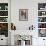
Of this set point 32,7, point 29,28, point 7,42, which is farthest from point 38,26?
point 7,42

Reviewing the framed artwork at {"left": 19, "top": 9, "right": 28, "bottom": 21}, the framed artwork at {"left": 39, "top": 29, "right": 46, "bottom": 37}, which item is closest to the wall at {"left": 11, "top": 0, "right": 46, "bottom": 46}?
the framed artwork at {"left": 19, "top": 9, "right": 28, "bottom": 21}

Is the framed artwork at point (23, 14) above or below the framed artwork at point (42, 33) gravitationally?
above

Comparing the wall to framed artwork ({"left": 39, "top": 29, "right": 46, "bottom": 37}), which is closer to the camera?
the wall

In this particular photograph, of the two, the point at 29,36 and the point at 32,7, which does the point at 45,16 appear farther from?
the point at 29,36

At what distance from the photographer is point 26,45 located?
615 centimetres

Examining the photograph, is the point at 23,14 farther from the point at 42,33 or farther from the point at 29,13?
the point at 42,33

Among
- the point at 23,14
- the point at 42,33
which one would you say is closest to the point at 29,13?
the point at 23,14

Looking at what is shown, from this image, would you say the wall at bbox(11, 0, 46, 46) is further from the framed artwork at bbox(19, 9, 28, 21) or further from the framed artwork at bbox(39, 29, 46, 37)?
the framed artwork at bbox(39, 29, 46, 37)

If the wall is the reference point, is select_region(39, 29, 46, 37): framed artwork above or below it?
below

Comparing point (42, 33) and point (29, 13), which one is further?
point (42, 33)

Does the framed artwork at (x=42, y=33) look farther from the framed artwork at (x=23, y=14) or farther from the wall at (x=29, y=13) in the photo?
the framed artwork at (x=23, y=14)

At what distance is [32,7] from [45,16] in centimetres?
87

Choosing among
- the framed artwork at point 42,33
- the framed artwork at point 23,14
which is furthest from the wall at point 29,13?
the framed artwork at point 42,33

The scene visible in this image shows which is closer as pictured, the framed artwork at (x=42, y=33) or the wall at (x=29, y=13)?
the wall at (x=29, y=13)
